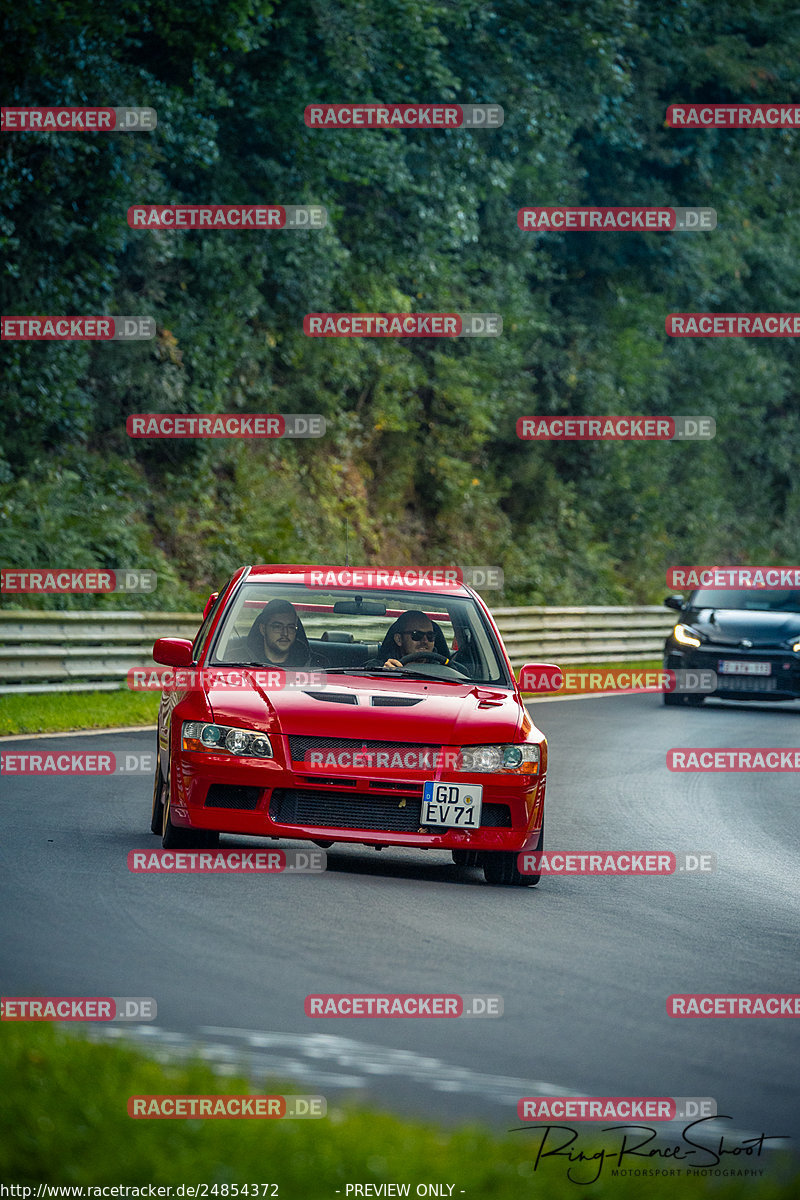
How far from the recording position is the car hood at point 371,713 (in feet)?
29.5

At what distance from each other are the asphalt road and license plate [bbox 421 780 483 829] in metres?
0.35

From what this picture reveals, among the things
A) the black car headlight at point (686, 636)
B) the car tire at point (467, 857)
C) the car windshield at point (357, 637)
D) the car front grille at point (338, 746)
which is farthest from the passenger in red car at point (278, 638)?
the black car headlight at point (686, 636)

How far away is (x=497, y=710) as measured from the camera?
30.8ft

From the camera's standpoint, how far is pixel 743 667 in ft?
77.0

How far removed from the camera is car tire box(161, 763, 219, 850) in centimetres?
927

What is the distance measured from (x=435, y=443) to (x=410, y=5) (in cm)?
1032

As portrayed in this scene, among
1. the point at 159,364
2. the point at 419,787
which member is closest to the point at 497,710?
the point at 419,787

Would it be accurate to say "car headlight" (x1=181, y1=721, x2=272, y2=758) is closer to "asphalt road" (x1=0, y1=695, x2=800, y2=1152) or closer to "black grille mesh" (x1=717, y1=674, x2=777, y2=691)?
"asphalt road" (x1=0, y1=695, x2=800, y2=1152)

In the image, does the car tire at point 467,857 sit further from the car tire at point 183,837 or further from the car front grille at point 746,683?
the car front grille at point 746,683

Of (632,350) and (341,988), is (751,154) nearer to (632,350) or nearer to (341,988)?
(632,350)

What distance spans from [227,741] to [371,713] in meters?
0.72

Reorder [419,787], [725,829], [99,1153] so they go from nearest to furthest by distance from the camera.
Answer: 1. [99,1153]
2. [419,787]
3. [725,829]

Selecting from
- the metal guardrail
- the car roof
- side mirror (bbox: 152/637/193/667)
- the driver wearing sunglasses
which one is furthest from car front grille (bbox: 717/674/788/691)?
side mirror (bbox: 152/637/193/667)

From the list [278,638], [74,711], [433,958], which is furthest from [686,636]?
[433,958]
